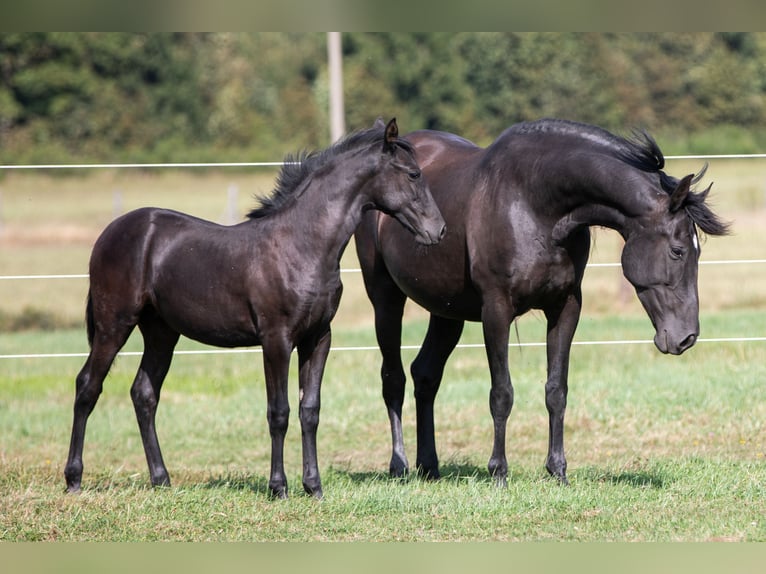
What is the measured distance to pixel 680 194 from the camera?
5.88 metres

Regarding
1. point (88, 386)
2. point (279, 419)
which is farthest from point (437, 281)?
point (88, 386)

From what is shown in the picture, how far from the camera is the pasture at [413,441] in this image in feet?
18.8

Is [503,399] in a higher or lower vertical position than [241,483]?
higher

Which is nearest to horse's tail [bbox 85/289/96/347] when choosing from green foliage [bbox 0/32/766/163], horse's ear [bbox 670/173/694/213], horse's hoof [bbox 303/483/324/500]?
horse's hoof [bbox 303/483/324/500]

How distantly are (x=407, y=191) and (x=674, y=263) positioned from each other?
1.51m

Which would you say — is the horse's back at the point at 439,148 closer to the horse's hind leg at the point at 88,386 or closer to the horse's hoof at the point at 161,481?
the horse's hind leg at the point at 88,386

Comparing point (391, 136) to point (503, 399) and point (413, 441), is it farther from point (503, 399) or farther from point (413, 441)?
point (413, 441)

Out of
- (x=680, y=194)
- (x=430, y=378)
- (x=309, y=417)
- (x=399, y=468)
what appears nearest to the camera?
(x=680, y=194)

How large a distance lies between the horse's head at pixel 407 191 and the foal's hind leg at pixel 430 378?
5.13ft

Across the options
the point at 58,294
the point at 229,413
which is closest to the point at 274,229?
the point at 229,413

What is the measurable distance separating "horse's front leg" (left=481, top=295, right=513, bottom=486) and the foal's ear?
1063 millimetres

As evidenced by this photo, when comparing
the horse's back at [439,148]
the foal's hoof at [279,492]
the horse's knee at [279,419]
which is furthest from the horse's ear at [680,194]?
the foal's hoof at [279,492]

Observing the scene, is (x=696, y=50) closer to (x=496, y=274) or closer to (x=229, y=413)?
(x=229, y=413)

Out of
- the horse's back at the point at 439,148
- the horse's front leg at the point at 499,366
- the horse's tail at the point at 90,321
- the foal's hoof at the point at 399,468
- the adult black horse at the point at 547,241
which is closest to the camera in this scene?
the adult black horse at the point at 547,241
